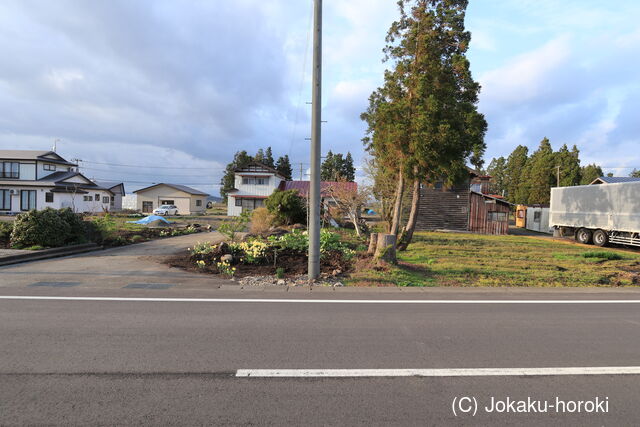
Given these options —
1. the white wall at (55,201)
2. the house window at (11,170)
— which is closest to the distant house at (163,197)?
the white wall at (55,201)

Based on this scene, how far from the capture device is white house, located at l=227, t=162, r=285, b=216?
4591 centimetres

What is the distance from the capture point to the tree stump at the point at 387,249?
33.1 ft

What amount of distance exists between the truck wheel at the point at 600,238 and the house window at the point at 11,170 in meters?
52.3

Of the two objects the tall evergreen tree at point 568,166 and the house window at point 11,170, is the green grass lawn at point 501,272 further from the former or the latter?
the house window at point 11,170

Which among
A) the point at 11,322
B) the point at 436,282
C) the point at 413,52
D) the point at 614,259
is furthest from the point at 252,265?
the point at 614,259

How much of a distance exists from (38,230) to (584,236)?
28138mm

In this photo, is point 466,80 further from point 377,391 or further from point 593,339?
point 377,391

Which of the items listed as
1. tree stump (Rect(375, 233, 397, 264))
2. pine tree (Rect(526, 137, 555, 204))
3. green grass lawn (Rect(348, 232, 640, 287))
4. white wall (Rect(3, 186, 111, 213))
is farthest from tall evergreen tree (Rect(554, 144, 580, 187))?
white wall (Rect(3, 186, 111, 213))

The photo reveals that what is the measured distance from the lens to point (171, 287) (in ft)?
26.7

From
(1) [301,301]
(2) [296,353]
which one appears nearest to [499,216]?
(1) [301,301]

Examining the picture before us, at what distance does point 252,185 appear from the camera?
46.3 metres

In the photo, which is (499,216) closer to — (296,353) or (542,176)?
(542,176)

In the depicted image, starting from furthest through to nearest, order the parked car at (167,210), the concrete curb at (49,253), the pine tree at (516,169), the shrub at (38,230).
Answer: the pine tree at (516,169)
the parked car at (167,210)
the shrub at (38,230)
the concrete curb at (49,253)

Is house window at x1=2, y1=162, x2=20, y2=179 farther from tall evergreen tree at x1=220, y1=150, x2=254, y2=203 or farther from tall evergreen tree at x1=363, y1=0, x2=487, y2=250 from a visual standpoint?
tall evergreen tree at x1=363, y1=0, x2=487, y2=250
